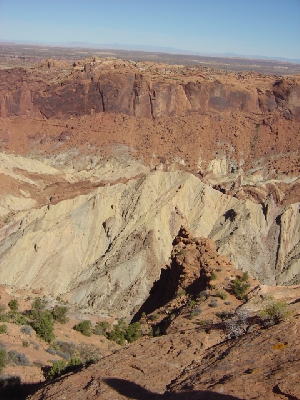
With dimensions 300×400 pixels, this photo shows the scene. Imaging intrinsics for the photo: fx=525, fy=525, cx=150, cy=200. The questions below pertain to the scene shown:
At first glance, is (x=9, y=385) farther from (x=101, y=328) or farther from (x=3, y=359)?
(x=101, y=328)

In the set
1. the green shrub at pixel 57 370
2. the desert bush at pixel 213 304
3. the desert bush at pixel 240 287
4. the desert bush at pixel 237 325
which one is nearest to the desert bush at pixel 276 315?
the desert bush at pixel 237 325

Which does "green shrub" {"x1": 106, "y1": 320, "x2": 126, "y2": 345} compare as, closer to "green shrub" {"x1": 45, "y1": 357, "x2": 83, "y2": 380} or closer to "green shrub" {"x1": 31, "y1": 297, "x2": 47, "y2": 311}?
"green shrub" {"x1": 31, "y1": 297, "x2": 47, "y2": 311}

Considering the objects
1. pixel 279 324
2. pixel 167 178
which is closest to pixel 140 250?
pixel 167 178

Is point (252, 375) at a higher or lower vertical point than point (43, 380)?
higher

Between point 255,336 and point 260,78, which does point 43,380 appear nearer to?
point 255,336

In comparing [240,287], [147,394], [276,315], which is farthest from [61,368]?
[240,287]

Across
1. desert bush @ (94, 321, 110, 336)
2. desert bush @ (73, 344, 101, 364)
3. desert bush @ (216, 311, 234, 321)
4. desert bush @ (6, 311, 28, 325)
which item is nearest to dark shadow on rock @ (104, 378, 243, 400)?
desert bush @ (216, 311, 234, 321)

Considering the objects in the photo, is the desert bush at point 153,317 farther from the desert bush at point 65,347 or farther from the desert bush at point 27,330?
the desert bush at point 27,330

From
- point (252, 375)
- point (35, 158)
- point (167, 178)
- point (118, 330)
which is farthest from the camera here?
point (35, 158)
